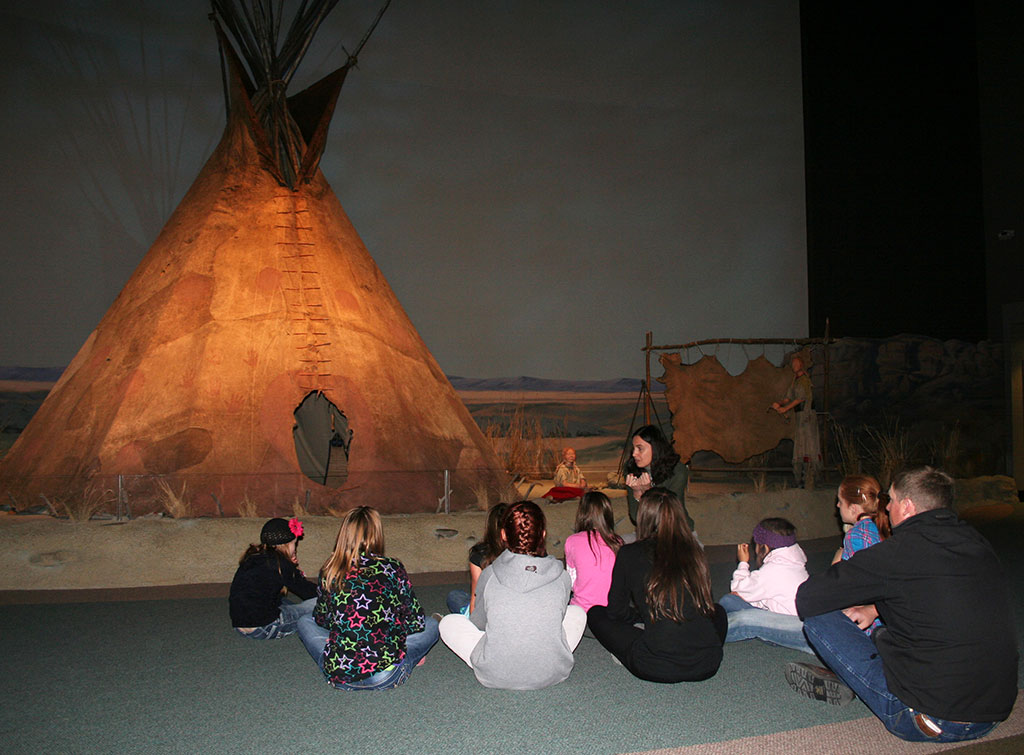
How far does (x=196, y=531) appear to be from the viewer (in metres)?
4.87

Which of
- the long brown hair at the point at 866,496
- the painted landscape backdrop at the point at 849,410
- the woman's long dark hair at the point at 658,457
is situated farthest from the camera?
the painted landscape backdrop at the point at 849,410

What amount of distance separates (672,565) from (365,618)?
122 centimetres

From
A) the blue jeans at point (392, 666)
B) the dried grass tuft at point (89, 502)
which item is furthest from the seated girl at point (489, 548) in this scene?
the dried grass tuft at point (89, 502)

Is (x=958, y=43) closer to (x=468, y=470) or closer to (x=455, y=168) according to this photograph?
(x=455, y=168)

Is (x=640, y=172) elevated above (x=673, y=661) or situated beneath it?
elevated above

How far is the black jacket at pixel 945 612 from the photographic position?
7.32ft

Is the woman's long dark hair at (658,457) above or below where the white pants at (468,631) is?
above

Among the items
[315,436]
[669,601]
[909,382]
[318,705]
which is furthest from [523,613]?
[909,382]

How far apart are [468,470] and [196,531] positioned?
1.97m

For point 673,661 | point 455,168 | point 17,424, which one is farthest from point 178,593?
point 455,168

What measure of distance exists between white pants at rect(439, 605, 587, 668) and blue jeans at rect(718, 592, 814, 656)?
718 mm

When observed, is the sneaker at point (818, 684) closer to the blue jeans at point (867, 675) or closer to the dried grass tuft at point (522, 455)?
the blue jeans at point (867, 675)

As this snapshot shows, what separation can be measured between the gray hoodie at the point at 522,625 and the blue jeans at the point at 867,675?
949mm

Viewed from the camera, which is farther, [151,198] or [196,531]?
[151,198]
